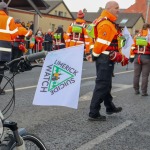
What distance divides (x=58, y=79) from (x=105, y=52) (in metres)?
2.86

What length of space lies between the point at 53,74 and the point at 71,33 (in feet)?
27.9

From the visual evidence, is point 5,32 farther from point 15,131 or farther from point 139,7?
point 139,7

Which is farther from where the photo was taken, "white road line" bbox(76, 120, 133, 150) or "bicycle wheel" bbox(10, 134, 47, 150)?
"white road line" bbox(76, 120, 133, 150)

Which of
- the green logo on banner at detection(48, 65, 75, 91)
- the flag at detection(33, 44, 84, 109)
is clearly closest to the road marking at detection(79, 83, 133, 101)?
the flag at detection(33, 44, 84, 109)

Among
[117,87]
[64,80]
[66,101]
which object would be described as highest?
[64,80]

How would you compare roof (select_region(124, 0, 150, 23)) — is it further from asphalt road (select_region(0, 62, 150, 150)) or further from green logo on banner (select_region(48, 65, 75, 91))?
green logo on banner (select_region(48, 65, 75, 91))

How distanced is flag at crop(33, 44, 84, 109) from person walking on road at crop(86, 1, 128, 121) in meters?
2.37

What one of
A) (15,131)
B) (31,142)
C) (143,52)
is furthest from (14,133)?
(143,52)

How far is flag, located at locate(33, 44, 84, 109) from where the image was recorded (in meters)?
3.45

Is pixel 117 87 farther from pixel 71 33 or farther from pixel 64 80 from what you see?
pixel 64 80

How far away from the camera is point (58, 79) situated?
358 centimetres

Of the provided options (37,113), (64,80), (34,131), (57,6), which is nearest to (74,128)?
(34,131)

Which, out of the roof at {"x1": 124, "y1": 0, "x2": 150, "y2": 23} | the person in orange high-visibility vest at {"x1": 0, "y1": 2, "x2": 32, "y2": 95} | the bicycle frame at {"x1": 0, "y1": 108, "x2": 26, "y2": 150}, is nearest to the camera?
the bicycle frame at {"x1": 0, "y1": 108, "x2": 26, "y2": 150}

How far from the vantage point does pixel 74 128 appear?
5973 mm
